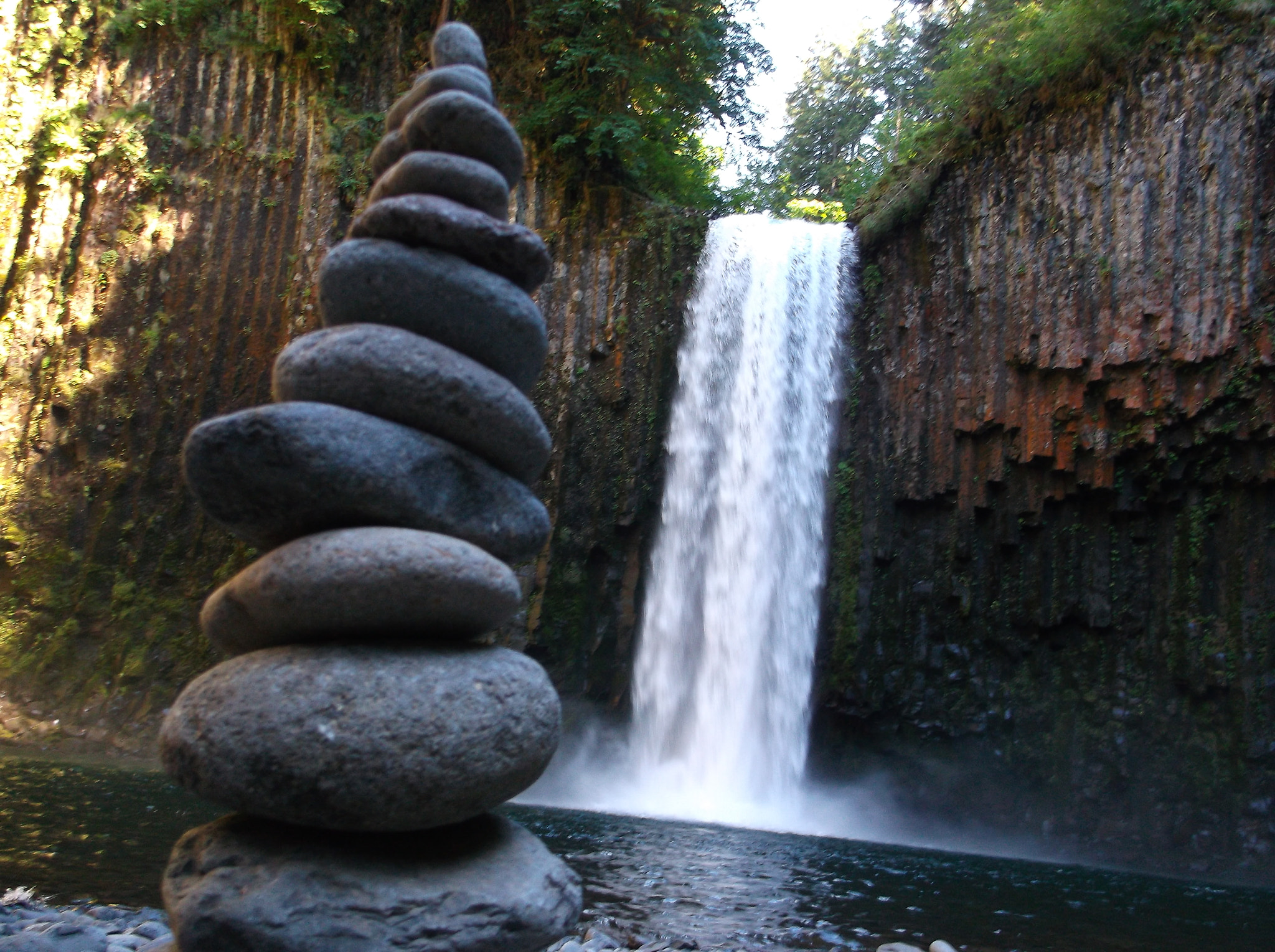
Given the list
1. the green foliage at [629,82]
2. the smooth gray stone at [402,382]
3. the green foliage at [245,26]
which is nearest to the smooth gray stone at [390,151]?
the smooth gray stone at [402,382]

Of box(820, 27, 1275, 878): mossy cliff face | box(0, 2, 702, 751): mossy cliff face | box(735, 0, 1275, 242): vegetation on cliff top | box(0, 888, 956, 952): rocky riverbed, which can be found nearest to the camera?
box(0, 888, 956, 952): rocky riverbed

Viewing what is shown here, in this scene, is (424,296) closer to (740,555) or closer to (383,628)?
(383,628)

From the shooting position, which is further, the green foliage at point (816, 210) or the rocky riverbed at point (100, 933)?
the green foliage at point (816, 210)

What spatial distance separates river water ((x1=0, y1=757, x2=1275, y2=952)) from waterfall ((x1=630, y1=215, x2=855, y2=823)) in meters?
3.17

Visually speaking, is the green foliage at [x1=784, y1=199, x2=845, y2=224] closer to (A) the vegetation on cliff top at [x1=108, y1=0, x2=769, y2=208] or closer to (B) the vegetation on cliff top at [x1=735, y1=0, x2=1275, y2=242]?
(B) the vegetation on cliff top at [x1=735, y1=0, x2=1275, y2=242]

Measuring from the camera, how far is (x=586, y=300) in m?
18.1

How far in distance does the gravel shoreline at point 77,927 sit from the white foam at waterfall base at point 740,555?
929 centimetres

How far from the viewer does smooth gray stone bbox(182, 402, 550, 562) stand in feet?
13.1

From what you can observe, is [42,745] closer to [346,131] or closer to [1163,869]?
[346,131]

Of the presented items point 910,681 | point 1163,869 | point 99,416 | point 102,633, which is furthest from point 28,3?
point 1163,869

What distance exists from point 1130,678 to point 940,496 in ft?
13.1

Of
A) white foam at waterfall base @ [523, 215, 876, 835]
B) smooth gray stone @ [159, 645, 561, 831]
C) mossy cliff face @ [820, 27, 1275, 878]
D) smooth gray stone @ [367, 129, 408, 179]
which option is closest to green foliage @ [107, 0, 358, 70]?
white foam at waterfall base @ [523, 215, 876, 835]

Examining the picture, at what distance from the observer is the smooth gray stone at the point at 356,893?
355cm

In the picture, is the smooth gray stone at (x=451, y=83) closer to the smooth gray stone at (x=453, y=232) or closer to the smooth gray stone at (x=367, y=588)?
the smooth gray stone at (x=453, y=232)
